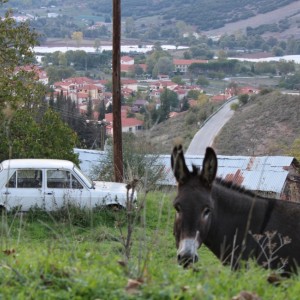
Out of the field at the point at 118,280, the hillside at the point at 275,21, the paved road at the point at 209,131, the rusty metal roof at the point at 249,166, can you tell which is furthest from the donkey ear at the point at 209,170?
the hillside at the point at 275,21

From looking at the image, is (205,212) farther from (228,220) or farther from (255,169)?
(255,169)

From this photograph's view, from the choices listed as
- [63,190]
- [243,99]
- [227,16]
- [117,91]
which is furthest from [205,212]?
[227,16]

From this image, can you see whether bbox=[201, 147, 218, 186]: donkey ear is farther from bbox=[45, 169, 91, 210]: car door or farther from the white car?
bbox=[45, 169, 91, 210]: car door

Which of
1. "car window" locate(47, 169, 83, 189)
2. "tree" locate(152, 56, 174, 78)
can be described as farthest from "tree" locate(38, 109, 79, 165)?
"tree" locate(152, 56, 174, 78)

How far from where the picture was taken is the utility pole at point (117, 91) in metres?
20.4

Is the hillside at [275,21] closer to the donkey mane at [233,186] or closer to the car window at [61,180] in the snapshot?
the car window at [61,180]

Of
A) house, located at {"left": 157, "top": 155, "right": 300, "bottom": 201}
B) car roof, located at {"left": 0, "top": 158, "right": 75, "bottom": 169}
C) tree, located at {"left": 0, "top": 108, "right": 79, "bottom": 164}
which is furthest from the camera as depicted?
Result: house, located at {"left": 157, "top": 155, "right": 300, "bottom": 201}

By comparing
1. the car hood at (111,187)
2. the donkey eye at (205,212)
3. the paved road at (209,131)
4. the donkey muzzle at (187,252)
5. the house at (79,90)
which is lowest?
the paved road at (209,131)

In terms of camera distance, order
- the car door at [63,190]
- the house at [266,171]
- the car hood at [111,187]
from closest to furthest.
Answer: the car door at [63,190] → the car hood at [111,187] → the house at [266,171]

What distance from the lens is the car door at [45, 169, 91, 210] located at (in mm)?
16594

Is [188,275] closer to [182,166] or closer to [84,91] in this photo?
[182,166]

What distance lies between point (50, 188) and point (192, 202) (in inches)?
418

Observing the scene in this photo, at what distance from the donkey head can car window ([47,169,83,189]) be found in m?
10.3

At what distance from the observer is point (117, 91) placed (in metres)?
21.0
